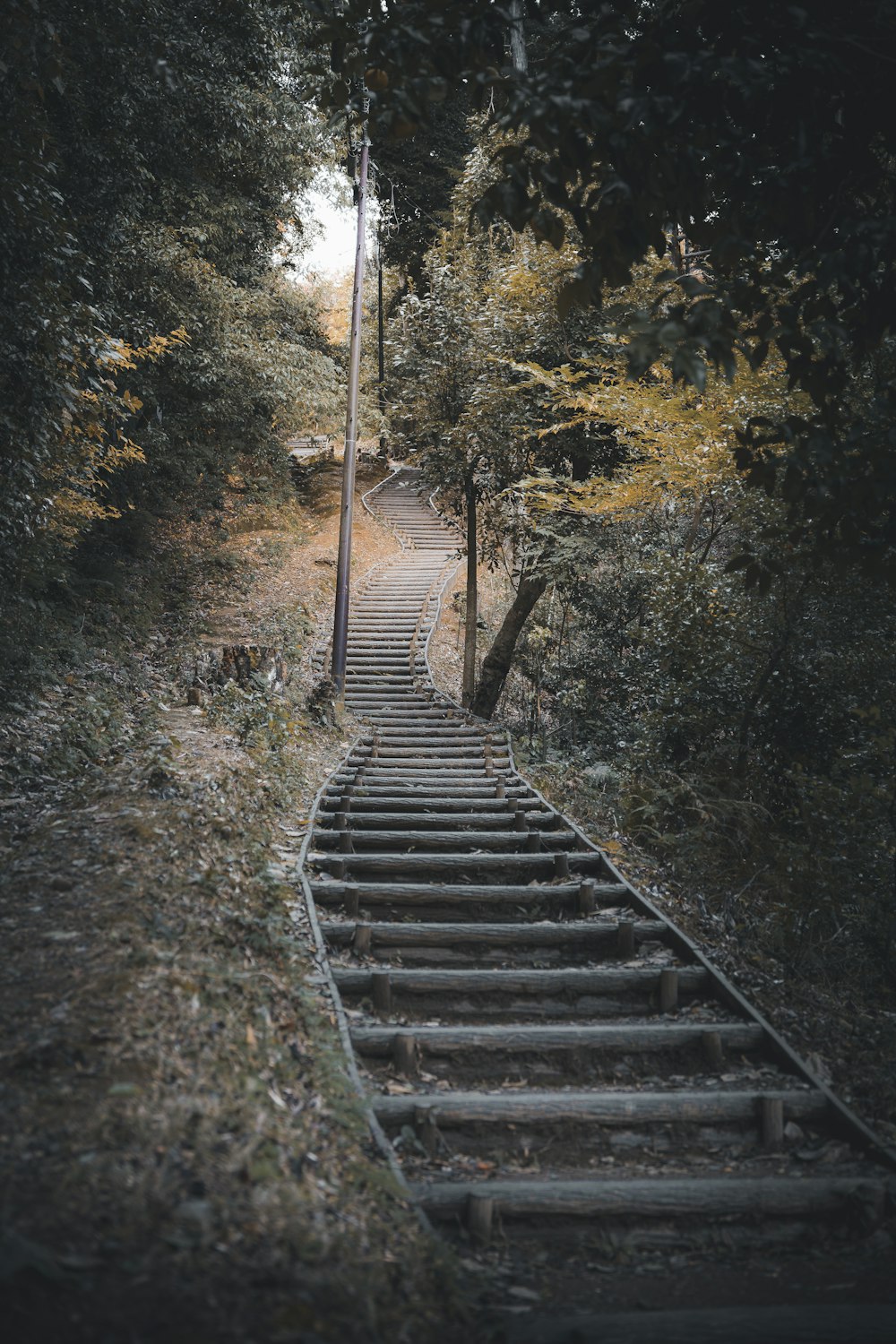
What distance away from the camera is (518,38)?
404 cm

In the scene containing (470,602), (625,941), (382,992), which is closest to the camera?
(382,992)

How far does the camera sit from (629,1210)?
3666mm

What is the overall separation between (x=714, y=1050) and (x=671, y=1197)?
3.72ft

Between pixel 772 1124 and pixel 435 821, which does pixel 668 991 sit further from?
pixel 435 821

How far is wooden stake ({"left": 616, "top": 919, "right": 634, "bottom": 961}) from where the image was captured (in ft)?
18.7

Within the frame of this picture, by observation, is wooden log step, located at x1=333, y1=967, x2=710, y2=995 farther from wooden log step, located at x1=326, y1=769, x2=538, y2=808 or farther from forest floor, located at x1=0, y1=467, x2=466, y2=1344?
wooden log step, located at x1=326, y1=769, x2=538, y2=808

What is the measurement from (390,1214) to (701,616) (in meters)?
8.22

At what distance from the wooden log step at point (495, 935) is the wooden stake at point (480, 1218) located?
2258 millimetres

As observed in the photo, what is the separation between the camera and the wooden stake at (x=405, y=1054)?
4.48m

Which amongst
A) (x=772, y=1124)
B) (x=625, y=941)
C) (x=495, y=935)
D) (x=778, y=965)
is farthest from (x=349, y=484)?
(x=772, y=1124)

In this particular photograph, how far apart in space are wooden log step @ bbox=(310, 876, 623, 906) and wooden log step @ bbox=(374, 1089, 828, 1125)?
2.01 m

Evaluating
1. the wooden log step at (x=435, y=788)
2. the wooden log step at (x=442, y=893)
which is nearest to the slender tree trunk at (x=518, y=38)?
the wooden log step at (x=442, y=893)

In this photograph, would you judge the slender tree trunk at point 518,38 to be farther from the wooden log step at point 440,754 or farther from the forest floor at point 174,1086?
the wooden log step at point 440,754

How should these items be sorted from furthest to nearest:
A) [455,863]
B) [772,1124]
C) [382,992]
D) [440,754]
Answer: [440,754]
[455,863]
[382,992]
[772,1124]
